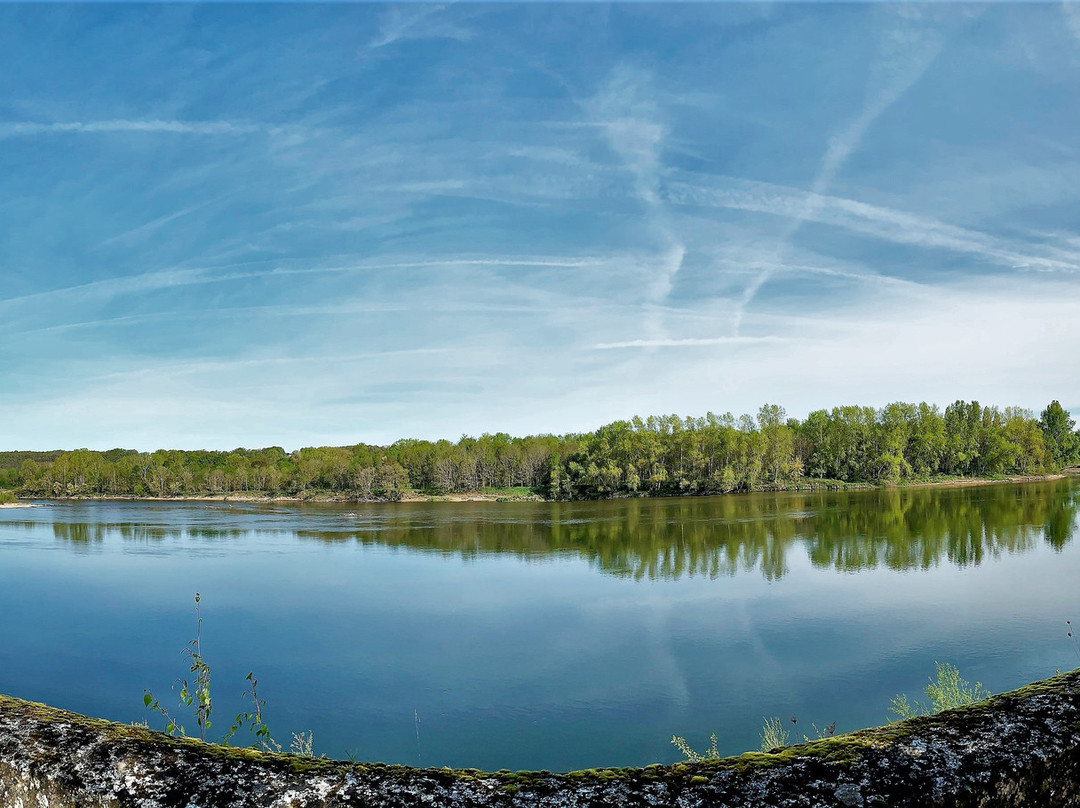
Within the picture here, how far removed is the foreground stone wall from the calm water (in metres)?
9.48

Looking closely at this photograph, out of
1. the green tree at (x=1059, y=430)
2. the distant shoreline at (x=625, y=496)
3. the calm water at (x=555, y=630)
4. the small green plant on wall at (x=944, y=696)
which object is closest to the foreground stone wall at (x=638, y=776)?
the calm water at (x=555, y=630)

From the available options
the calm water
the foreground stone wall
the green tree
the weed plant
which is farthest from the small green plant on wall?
the green tree

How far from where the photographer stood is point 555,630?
59.7 ft

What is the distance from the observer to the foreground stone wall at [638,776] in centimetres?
158

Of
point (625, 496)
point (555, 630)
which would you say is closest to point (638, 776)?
point (555, 630)

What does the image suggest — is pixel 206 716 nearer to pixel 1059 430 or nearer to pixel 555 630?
pixel 555 630

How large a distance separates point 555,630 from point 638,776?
56.8 ft

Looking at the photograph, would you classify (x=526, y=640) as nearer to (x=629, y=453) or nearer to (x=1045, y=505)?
(x=1045, y=505)

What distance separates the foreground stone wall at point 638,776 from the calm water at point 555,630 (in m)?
9.48

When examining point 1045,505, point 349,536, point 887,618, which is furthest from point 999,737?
point 1045,505

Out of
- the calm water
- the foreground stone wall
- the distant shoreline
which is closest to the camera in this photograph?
the foreground stone wall

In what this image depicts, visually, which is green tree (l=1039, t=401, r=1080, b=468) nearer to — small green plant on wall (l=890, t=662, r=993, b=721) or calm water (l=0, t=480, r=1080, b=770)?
calm water (l=0, t=480, r=1080, b=770)

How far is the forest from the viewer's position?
85.4 metres

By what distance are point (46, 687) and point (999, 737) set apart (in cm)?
1907
